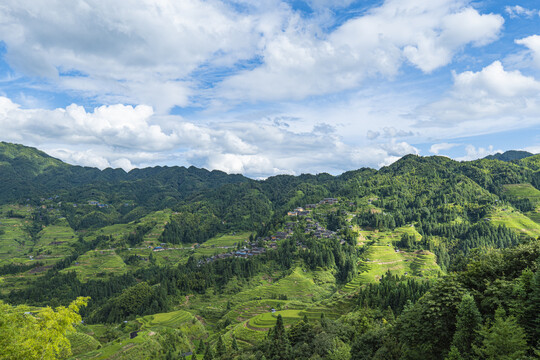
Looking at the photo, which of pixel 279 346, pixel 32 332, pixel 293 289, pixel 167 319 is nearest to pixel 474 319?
pixel 32 332

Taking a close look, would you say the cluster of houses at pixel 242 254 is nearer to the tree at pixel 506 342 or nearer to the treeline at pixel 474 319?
the treeline at pixel 474 319

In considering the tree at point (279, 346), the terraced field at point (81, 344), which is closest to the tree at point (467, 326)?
the tree at point (279, 346)

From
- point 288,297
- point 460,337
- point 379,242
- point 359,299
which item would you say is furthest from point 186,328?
point 379,242

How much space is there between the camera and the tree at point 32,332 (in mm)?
21359

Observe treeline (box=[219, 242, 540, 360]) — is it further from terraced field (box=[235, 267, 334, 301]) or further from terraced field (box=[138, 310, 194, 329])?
terraced field (box=[235, 267, 334, 301])

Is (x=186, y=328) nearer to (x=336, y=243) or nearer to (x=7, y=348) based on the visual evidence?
(x=7, y=348)

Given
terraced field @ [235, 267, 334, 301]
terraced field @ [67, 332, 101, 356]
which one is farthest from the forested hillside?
terraced field @ [235, 267, 334, 301]

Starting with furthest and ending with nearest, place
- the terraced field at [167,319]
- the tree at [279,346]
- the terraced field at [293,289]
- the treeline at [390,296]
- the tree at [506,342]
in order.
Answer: the terraced field at [293,289], the terraced field at [167,319], the treeline at [390,296], the tree at [279,346], the tree at [506,342]

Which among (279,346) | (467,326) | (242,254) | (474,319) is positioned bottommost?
(242,254)

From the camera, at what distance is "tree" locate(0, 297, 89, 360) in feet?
70.1

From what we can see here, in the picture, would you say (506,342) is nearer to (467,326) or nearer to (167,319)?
(467,326)

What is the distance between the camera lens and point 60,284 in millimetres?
168500

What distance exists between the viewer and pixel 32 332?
23.2m

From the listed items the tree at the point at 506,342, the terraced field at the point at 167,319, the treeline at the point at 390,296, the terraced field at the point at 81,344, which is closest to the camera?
the tree at the point at 506,342
